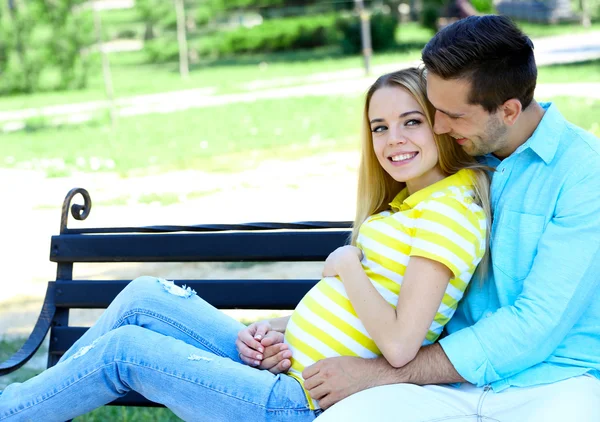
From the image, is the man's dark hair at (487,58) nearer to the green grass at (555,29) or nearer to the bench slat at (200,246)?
the bench slat at (200,246)

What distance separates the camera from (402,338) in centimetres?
229

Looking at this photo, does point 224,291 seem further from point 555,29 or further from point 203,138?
point 555,29

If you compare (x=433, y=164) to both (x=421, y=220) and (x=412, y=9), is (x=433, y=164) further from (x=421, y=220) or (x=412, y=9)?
(x=412, y=9)

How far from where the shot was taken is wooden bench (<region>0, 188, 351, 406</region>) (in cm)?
304

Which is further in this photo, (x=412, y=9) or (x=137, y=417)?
(x=412, y=9)

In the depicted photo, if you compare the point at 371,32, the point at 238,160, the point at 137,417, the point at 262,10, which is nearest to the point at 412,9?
the point at 262,10

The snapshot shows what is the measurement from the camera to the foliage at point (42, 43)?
20.6 metres

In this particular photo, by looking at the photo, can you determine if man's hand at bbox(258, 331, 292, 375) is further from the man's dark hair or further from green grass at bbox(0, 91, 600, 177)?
green grass at bbox(0, 91, 600, 177)

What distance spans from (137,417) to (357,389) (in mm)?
1870

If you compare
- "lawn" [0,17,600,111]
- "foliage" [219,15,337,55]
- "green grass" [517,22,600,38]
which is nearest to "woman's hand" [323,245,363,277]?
"lawn" [0,17,600,111]

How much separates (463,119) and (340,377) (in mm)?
775

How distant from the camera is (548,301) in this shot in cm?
224

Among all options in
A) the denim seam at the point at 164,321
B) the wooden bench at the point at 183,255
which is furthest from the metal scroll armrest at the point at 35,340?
the denim seam at the point at 164,321

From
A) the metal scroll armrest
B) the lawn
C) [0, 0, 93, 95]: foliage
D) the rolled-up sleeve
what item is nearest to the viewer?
the rolled-up sleeve
